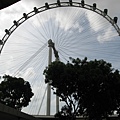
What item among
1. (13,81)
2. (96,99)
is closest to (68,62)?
(96,99)

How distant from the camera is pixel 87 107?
2834cm

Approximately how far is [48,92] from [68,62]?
12730 mm

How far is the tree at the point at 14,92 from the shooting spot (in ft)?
129

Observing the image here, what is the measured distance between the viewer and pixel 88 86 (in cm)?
2811

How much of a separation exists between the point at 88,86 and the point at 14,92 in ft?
55.5

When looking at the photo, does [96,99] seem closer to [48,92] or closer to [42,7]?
[48,92]

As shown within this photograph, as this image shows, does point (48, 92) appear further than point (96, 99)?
Yes

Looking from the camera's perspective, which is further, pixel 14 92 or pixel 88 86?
pixel 14 92

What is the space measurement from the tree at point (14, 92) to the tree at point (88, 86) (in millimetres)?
12122

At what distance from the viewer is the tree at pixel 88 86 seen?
28.1 m

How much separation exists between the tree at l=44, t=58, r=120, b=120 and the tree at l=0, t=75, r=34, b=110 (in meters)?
12.1

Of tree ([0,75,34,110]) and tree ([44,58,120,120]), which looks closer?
tree ([44,58,120,120])

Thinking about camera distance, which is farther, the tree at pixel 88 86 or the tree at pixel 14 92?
the tree at pixel 14 92

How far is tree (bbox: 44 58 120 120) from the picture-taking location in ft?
92.1
